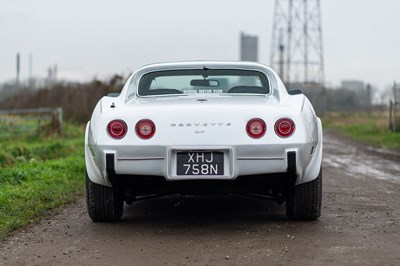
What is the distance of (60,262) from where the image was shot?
15.5ft

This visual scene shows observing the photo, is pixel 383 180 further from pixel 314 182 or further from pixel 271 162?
pixel 271 162

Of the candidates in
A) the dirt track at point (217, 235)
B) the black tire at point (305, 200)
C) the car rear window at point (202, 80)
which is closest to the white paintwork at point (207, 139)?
the black tire at point (305, 200)

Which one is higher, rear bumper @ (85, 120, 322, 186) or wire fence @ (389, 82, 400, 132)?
rear bumper @ (85, 120, 322, 186)

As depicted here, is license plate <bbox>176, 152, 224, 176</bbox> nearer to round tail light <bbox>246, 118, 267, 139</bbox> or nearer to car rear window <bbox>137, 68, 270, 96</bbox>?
round tail light <bbox>246, 118, 267, 139</bbox>

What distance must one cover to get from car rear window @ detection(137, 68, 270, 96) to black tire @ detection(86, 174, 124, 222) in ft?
3.47

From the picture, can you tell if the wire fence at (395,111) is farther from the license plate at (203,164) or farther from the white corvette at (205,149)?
the license plate at (203,164)

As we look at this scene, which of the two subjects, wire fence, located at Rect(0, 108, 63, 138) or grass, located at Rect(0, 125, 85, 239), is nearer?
grass, located at Rect(0, 125, 85, 239)

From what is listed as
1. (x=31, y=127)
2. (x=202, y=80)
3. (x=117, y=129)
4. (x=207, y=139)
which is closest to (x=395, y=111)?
(x=31, y=127)

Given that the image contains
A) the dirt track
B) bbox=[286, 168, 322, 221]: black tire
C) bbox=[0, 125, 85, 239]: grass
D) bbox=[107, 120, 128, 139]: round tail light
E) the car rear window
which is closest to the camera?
the dirt track

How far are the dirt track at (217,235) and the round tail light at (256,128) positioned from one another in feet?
2.52

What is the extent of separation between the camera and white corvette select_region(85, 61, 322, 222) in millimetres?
5465

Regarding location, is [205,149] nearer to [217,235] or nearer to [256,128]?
[256,128]

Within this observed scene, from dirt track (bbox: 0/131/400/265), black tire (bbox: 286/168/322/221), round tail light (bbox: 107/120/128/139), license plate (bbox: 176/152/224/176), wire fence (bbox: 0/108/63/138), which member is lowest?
wire fence (bbox: 0/108/63/138)

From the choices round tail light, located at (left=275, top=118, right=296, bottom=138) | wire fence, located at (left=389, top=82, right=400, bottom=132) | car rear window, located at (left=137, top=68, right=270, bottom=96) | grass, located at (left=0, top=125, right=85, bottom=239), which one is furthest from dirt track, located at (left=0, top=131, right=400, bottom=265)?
wire fence, located at (left=389, top=82, right=400, bottom=132)
